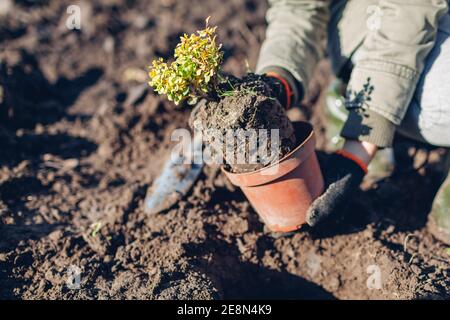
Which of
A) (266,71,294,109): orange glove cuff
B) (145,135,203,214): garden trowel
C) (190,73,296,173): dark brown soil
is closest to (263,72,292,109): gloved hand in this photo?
(266,71,294,109): orange glove cuff

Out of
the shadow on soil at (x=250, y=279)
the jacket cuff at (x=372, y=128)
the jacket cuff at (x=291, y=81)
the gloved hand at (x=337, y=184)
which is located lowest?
the shadow on soil at (x=250, y=279)

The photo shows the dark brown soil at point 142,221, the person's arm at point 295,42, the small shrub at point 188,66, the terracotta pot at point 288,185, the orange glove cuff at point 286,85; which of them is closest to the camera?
the small shrub at point 188,66

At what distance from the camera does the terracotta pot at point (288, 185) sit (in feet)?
6.51

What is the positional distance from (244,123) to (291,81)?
0.67m

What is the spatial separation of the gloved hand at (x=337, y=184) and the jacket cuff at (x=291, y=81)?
Result: 1.49ft

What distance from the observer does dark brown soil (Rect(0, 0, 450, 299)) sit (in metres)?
2.12

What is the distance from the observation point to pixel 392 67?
220 cm

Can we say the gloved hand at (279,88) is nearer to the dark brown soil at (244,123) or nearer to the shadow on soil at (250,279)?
the dark brown soil at (244,123)

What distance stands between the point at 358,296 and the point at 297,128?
3.28 feet

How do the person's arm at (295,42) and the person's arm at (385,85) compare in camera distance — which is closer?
the person's arm at (385,85)

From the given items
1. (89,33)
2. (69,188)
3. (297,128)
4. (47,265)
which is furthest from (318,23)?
(89,33)

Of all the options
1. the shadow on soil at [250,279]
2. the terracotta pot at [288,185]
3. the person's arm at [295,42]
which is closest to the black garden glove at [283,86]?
the person's arm at [295,42]

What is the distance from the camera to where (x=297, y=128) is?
2.31 m
